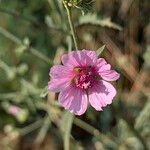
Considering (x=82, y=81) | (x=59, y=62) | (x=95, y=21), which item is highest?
(x=95, y=21)

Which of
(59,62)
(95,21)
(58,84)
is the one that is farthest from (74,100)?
(59,62)

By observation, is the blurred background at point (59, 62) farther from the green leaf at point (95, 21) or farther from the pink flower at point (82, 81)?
the pink flower at point (82, 81)

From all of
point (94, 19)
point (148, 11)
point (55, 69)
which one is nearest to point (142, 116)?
point (94, 19)

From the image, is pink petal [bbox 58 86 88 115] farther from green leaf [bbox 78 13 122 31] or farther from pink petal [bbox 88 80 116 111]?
green leaf [bbox 78 13 122 31]

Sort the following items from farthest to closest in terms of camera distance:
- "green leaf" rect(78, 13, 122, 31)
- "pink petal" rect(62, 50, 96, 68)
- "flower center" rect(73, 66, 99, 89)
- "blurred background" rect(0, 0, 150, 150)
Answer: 1. "blurred background" rect(0, 0, 150, 150)
2. "green leaf" rect(78, 13, 122, 31)
3. "flower center" rect(73, 66, 99, 89)
4. "pink petal" rect(62, 50, 96, 68)

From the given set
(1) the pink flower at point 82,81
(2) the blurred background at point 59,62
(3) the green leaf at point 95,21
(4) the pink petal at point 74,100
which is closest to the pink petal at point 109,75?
(1) the pink flower at point 82,81

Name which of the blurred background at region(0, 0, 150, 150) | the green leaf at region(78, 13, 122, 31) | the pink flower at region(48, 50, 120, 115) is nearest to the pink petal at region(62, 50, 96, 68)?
the pink flower at region(48, 50, 120, 115)

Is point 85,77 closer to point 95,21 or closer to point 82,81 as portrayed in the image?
point 82,81
